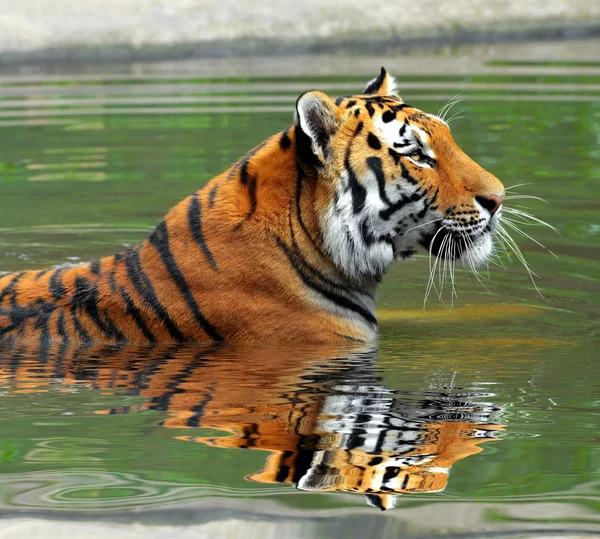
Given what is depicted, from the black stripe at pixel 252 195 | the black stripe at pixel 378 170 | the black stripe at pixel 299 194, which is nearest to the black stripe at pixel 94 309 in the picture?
the black stripe at pixel 252 195

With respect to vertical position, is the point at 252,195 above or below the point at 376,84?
below

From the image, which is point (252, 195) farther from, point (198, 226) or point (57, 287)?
point (57, 287)

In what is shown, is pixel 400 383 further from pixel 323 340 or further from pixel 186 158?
pixel 186 158

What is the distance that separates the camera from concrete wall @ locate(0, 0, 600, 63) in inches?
452

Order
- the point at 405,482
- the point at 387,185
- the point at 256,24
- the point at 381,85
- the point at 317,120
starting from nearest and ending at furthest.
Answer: the point at 405,482 < the point at 317,120 < the point at 387,185 < the point at 381,85 < the point at 256,24

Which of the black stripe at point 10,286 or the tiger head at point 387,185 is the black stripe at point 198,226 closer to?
the tiger head at point 387,185

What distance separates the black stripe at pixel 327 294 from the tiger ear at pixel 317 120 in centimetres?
33

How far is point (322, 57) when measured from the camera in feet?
38.2

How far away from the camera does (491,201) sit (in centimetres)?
381

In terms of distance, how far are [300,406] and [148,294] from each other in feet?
2.43

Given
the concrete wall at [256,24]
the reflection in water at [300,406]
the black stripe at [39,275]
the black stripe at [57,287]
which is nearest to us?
the reflection in water at [300,406]

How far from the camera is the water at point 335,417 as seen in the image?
101 inches

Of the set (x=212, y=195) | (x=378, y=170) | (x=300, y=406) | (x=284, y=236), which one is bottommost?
(x=300, y=406)

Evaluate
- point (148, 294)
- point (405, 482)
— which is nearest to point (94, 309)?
point (148, 294)
